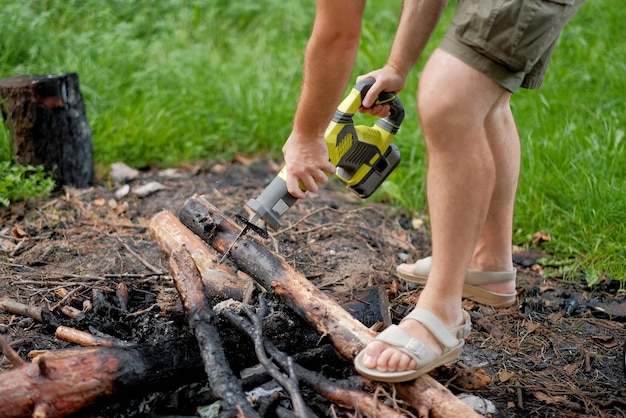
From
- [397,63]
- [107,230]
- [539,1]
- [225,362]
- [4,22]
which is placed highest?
[539,1]

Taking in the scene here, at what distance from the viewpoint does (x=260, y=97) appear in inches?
210

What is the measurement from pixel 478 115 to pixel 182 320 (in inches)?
55.6

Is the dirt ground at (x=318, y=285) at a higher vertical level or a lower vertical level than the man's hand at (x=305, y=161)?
lower

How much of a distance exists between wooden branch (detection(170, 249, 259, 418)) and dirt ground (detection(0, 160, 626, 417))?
0.59 feet

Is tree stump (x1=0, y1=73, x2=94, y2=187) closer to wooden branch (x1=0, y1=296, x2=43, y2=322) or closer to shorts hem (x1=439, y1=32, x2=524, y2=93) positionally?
wooden branch (x1=0, y1=296, x2=43, y2=322)

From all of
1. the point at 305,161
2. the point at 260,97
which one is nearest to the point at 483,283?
the point at 305,161

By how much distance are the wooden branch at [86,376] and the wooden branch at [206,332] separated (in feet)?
0.33

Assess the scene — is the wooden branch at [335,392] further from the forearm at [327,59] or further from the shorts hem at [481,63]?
the shorts hem at [481,63]

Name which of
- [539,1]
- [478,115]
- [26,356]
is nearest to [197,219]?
[26,356]

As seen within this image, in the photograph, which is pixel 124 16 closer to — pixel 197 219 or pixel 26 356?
pixel 197 219

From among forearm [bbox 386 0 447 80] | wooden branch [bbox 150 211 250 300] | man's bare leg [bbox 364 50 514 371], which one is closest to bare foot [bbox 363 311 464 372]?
man's bare leg [bbox 364 50 514 371]

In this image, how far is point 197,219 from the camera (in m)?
3.19

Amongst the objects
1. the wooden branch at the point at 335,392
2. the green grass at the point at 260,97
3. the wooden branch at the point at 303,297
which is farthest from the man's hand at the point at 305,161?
the green grass at the point at 260,97

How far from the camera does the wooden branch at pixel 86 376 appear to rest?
87.4 inches
